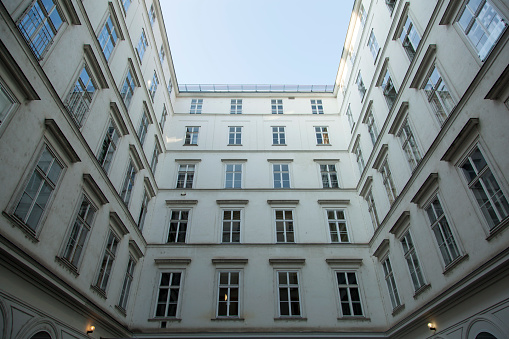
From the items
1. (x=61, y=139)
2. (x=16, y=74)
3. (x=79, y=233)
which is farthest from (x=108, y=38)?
(x=79, y=233)

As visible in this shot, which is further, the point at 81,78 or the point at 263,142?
the point at 263,142

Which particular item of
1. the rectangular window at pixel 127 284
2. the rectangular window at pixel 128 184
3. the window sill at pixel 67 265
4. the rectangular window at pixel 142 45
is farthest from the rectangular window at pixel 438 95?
the rectangular window at pixel 127 284

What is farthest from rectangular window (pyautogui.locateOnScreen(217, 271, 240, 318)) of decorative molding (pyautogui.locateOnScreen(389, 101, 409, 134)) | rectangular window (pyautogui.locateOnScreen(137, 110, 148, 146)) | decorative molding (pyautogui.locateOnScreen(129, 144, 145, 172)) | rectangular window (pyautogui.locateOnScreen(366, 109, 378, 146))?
decorative molding (pyautogui.locateOnScreen(389, 101, 409, 134))

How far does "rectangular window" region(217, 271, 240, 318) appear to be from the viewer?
1683 centimetres

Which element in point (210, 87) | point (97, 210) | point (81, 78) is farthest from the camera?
point (210, 87)

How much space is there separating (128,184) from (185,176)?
5536mm

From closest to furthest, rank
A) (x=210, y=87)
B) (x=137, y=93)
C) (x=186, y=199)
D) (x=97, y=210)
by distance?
(x=97, y=210), (x=137, y=93), (x=186, y=199), (x=210, y=87)

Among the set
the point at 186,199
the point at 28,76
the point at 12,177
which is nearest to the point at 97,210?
the point at 12,177

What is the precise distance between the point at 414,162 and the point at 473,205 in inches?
160

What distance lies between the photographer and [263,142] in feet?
79.7

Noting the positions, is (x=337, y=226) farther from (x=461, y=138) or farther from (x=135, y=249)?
(x=135, y=249)

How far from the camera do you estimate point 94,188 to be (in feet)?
43.1

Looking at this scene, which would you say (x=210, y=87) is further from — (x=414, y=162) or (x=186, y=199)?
(x=414, y=162)

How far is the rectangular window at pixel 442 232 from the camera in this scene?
11.5 meters
